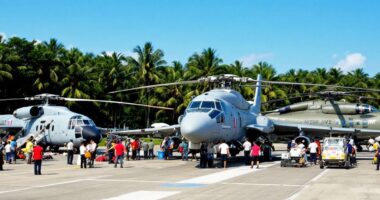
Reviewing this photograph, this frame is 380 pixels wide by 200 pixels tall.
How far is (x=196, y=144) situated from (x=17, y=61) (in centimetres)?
4607

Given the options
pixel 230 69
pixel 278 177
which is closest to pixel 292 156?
pixel 278 177

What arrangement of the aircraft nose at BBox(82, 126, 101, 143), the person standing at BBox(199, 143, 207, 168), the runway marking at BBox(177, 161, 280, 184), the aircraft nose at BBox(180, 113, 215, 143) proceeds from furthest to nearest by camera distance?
the aircraft nose at BBox(82, 126, 101, 143)
the person standing at BBox(199, 143, 207, 168)
the aircraft nose at BBox(180, 113, 215, 143)
the runway marking at BBox(177, 161, 280, 184)

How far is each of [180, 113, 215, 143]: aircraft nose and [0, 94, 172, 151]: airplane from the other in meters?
10.8

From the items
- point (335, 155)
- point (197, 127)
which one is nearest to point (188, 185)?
point (197, 127)

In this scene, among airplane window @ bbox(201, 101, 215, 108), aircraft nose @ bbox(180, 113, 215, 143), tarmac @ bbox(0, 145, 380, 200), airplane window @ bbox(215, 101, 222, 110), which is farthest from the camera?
airplane window @ bbox(215, 101, 222, 110)

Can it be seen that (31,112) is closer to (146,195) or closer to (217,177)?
(217,177)

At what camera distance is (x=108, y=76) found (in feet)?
248

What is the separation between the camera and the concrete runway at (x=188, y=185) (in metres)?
14.1

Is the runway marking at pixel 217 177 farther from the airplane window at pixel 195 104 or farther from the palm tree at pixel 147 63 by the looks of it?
the palm tree at pixel 147 63

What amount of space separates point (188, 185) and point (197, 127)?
22.8 feet

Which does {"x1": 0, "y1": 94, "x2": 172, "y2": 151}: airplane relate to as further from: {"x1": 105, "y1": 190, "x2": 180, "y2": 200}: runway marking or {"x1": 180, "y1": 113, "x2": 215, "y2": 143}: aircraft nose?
{"x1": 105, "y1": 190, "x2": 180, "y2": 200}: runway marking

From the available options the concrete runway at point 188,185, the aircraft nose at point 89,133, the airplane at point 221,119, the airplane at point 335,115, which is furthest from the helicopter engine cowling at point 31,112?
the airplane at point 335,115

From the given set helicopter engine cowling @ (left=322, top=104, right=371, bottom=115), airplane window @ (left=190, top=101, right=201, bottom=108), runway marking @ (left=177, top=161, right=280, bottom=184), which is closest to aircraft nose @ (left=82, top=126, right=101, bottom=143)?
airplane window @ (left=190, top=101, right=201, bottom=108)

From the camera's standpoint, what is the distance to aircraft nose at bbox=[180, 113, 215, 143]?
23.5m
